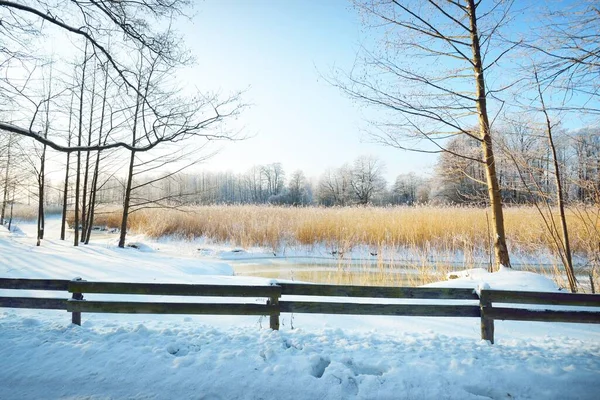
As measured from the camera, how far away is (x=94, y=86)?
12.5m

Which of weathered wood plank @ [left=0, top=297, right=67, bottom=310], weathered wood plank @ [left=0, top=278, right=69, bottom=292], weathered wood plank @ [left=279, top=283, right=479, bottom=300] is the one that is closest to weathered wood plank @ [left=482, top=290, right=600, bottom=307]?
weathered wood plank @ [left=279, top=283, right=479, bottom=300]

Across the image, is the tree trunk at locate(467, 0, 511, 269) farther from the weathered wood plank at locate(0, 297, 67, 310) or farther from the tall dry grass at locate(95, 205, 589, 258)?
the weathered wood plank at locate(0, 297, 67, 310)

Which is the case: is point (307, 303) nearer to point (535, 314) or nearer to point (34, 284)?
point (535, 314)

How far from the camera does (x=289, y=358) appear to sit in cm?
329

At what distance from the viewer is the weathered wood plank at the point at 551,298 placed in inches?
147

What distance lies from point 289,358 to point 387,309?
1456 mm

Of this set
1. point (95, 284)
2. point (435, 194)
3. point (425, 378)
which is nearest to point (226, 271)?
point (95, 284)

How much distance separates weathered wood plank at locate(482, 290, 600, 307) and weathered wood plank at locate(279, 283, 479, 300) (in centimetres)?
37

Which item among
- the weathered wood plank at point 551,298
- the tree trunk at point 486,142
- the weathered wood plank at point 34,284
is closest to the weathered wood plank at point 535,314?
the weathered wood plank at point 551,298

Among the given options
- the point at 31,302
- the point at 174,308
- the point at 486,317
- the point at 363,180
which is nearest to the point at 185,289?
the point at 174,308

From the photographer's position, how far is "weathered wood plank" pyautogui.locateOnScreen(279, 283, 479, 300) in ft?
13.0

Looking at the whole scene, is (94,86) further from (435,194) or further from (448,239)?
(435,194)

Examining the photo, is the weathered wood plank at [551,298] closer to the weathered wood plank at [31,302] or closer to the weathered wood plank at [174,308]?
the weathered wood plank at [174,308]

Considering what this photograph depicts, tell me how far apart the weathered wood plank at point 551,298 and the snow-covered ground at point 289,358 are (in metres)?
0.53
